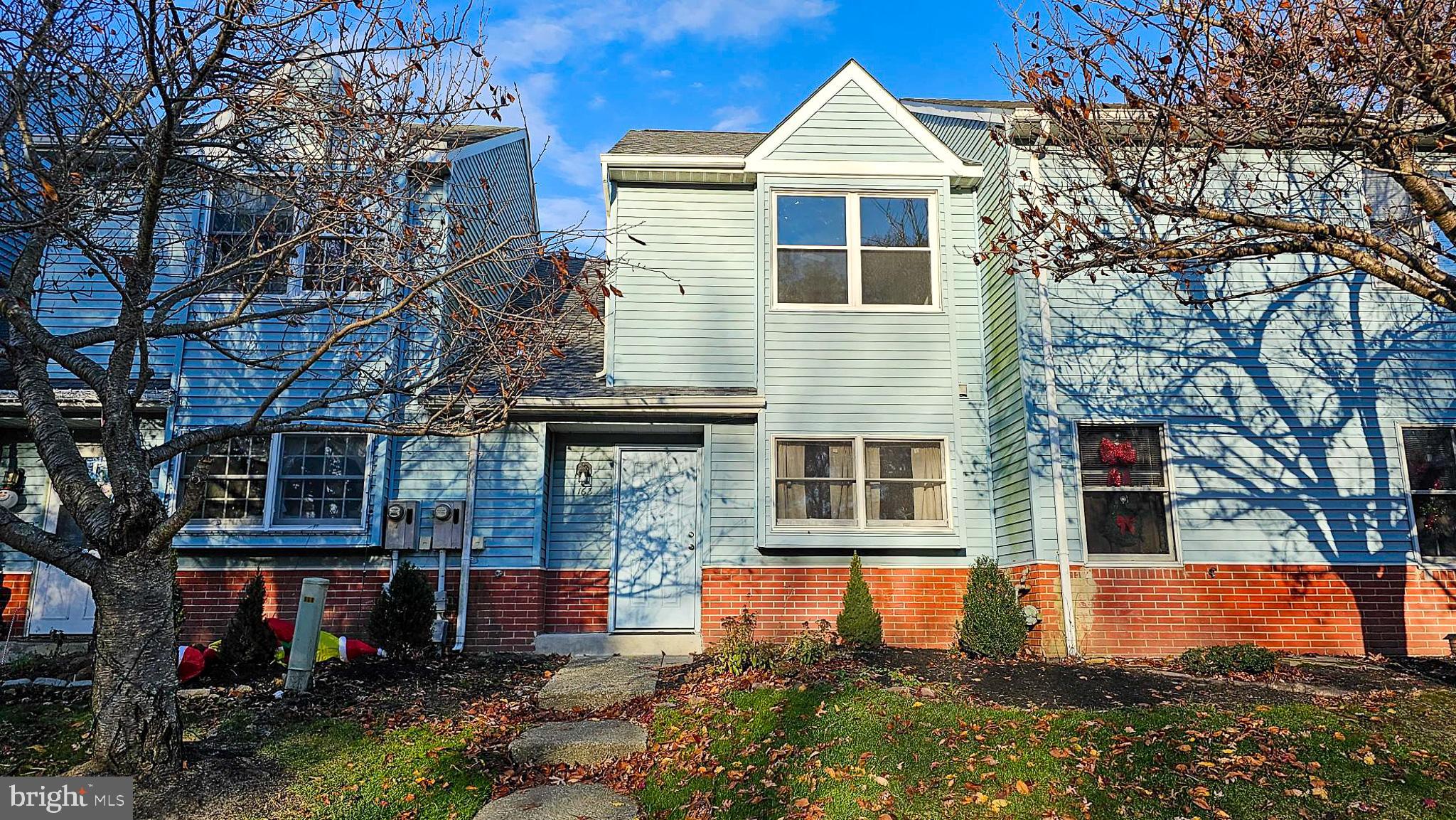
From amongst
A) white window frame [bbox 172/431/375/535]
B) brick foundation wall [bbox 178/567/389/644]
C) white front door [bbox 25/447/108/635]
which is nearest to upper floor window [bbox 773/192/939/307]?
white window frame [bbox 172/431/375/535]

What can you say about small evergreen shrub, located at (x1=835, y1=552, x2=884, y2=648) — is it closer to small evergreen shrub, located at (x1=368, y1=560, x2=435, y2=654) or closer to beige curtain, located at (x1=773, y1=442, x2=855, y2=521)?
beige curtain, located at (x1=773, y1=442, x2=855, y2=521)

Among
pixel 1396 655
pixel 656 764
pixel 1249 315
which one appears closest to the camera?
pixel 656 764

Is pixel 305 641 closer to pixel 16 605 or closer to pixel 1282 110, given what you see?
pixel 16 605

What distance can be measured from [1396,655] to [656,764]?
7.96 metres

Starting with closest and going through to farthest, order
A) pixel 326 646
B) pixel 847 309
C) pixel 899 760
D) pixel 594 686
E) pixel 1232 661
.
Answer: pixel 899 760, pixel 594 686, pixel 1232 661, pixel 326 646, pixel 847 309

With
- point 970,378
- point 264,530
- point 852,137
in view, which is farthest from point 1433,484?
point 264,530

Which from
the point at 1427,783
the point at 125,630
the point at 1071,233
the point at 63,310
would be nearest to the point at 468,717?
the point at 125,630

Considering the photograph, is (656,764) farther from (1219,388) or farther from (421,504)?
(1219,388)

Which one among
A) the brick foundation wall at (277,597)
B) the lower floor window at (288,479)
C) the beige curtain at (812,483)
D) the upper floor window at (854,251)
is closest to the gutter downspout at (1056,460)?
the upper floor window at (854,251)

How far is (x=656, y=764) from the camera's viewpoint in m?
6.00

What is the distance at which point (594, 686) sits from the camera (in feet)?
25.2

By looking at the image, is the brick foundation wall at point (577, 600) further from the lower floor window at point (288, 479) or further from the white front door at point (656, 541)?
the lower floor window at point (288, 479)

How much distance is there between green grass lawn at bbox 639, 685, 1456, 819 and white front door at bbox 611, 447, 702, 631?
4.12 m

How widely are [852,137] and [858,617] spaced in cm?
564
